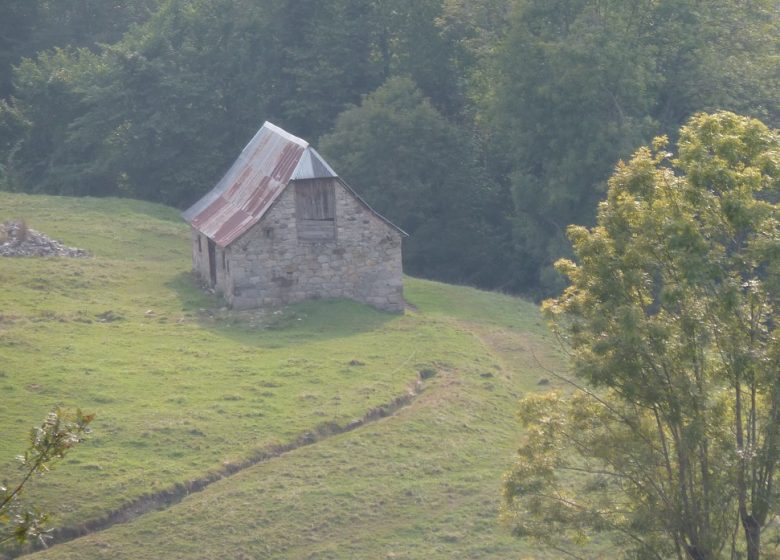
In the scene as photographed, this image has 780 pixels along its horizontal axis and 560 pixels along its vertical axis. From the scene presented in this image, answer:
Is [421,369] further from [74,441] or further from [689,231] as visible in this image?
[74,441]

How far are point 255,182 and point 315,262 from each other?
376 cm

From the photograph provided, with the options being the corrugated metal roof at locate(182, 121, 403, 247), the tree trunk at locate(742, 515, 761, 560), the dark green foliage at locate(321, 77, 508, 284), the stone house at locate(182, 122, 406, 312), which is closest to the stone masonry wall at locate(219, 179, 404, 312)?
the stone house at locate(182, 122, 406, 312)

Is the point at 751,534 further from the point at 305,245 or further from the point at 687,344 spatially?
the point at 305,245

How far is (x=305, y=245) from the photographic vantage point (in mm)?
33188

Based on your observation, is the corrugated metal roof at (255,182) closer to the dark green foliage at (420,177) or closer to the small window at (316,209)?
the small window at (316,209)

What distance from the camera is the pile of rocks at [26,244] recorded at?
36.7m

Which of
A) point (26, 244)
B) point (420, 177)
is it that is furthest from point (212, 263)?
point (420, 177)

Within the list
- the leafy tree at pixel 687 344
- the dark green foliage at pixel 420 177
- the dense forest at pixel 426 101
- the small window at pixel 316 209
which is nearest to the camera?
the leafy tree at pixel 687 344

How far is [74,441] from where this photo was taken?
9516 millimetres

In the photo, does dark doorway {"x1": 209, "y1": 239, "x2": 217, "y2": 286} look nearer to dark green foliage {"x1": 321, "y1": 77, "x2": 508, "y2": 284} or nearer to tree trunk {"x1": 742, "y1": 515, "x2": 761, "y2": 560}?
dark green foliage {"x1": 321, "y1": 77, "x2": 508, "y2": 284}

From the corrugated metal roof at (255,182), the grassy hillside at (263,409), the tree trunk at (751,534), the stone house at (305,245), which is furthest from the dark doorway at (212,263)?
the tree trunk at (751,534)

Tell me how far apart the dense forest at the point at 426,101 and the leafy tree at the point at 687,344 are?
26.0 m

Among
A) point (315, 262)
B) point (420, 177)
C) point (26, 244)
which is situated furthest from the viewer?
point (420, 177)

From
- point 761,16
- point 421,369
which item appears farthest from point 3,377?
point 761,16
